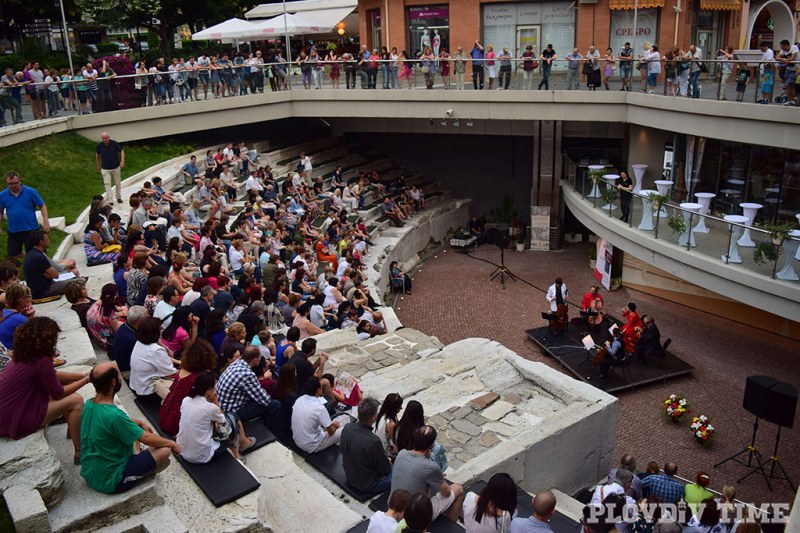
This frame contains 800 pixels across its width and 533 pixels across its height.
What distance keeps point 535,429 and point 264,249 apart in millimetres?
8826

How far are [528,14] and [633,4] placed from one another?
12.9 ft

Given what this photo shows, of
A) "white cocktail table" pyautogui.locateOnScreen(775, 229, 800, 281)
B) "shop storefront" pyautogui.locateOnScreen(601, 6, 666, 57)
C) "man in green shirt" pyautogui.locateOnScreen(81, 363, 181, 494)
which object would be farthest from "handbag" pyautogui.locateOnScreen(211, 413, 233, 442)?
"shop storefront" pyautogui.locateOnScreen(601, 6, 666, 57)

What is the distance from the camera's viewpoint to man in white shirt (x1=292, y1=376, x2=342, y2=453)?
322 inches

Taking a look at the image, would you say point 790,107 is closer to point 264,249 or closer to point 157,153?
point 264,249

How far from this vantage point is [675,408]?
14016 mm

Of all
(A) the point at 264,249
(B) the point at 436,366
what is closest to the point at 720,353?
(B) the point at 436,366

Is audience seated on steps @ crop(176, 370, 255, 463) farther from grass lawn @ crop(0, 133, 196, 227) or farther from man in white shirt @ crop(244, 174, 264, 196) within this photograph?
man in white shirt @ crop(244, 174, 264, 196)

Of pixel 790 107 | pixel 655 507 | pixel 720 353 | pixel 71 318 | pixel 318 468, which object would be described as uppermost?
pixel 790 107

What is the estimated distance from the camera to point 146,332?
7.63 m

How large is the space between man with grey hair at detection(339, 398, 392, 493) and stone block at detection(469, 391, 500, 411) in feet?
10.8

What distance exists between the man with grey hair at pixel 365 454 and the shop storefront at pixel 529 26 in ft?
75.2

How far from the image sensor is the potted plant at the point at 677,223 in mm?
16453

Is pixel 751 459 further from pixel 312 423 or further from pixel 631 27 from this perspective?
pixel 631 27

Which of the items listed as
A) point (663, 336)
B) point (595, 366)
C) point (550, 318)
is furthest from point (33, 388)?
point (663, 336)
